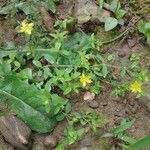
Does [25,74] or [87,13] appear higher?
[87,13]

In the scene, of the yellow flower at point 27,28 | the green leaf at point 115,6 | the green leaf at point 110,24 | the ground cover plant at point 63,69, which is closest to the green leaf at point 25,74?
the ground cover plant at point 63,69

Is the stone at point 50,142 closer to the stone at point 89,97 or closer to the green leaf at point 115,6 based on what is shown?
the stone at point 89,97

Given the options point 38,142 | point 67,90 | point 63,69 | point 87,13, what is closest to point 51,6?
point 87,13

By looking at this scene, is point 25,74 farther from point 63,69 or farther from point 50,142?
point 50,142

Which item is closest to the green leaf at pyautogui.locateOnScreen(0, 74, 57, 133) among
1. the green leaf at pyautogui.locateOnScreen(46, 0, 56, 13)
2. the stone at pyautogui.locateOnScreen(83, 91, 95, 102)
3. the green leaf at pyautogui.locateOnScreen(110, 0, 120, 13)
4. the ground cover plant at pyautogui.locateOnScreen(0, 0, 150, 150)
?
the ground cover plant at pyautogui.locateOnScreen(0, 0, 150, 150)

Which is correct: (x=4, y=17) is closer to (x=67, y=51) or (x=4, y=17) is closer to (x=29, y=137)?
(x=67, y=51)

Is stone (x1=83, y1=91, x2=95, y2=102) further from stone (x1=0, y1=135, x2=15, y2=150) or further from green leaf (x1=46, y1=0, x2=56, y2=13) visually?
green leaf (x1=46, y1=0, x2=56, y2=13)
